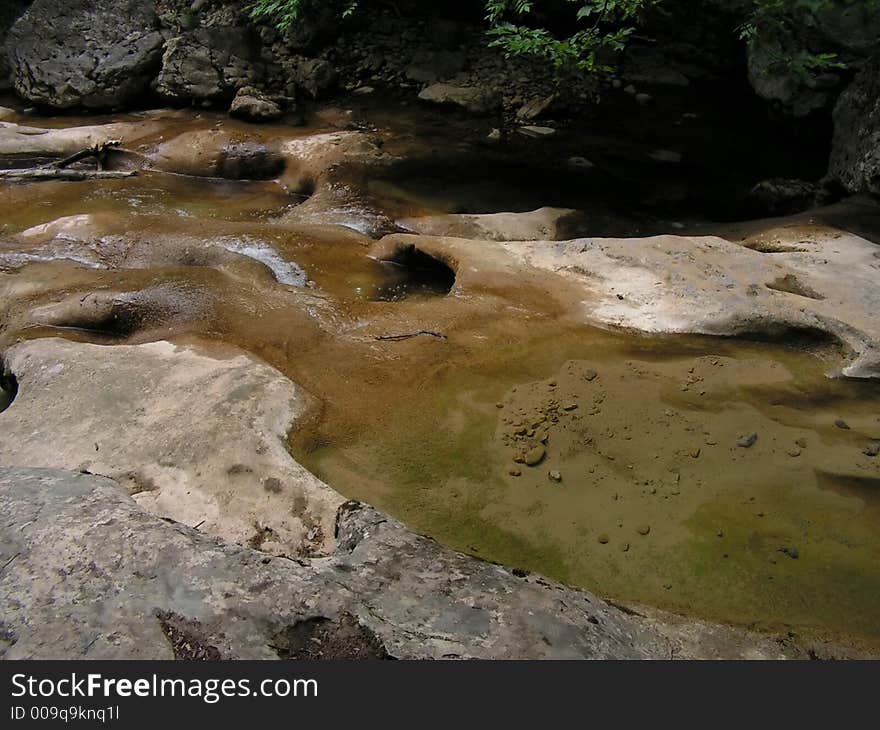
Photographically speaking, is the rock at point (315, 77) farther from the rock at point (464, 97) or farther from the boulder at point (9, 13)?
the boulder at point (9, 13)

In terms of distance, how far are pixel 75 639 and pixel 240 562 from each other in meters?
0.47

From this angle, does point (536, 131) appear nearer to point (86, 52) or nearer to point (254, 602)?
point (86, 52)

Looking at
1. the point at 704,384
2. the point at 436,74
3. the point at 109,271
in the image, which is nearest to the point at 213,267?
the point at 109,271

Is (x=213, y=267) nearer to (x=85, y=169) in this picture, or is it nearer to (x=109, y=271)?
(x=109, y=271)

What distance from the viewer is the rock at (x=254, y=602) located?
1852 mm

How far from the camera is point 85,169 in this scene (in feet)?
25.8

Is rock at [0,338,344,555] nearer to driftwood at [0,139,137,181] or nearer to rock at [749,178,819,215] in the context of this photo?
driftwood at [0,139,137,181]

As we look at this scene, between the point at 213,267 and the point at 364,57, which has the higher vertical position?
the point at 364,57

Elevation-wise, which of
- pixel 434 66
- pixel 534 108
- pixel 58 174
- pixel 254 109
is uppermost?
pixel 434 66

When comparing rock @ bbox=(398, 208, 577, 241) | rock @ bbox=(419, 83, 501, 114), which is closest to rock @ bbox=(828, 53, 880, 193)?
rock @ bbox=(398, 208, 577, 241)

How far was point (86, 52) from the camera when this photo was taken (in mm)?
9547

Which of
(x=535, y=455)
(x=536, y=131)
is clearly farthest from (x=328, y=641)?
(x=536, y=131)

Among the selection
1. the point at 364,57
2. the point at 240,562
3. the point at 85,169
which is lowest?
the point at 85,169

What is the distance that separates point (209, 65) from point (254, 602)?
9.24 meters
